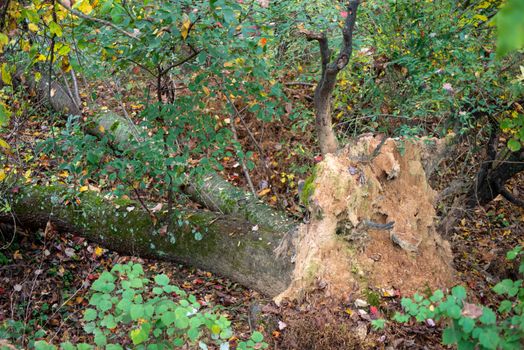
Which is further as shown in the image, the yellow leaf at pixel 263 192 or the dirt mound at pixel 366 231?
the yellow leaf at pixel 263 192

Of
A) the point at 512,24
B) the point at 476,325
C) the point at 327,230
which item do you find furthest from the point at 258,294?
the point at 512,24

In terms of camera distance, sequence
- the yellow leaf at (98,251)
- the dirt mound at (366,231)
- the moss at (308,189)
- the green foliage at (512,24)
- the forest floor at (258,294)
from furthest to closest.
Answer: the yellow leaf at (98,251) → the moss at (308,189) → the dirt mound at (366,231) → the forest floor at (258,294) → the green foliage at (512,24)

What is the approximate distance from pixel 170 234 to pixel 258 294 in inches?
37.4

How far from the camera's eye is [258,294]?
4.46 meters

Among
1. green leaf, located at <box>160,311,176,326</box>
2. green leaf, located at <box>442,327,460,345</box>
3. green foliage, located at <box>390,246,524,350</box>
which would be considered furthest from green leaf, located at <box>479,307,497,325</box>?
green leaf, located at <box>160,311,176,326</box>

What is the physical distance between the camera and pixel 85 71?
4.38 meters

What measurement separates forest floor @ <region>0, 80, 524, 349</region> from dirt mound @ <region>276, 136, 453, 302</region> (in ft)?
0.64

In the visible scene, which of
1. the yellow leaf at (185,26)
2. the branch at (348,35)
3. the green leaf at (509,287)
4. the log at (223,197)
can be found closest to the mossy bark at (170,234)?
the log at (223,197)

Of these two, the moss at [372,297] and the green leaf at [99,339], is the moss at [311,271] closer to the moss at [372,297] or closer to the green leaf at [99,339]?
the moss at [372,297]

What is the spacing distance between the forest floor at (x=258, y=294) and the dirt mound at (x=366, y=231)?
0.19m

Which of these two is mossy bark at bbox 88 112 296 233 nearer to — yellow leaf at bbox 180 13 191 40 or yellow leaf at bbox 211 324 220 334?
yellow leaf at bbox 180 13 191 40

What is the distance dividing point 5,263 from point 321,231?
11.4ft

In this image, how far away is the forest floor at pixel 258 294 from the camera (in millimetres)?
3357

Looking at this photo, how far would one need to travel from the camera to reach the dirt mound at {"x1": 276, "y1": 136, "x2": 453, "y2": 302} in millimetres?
3662
